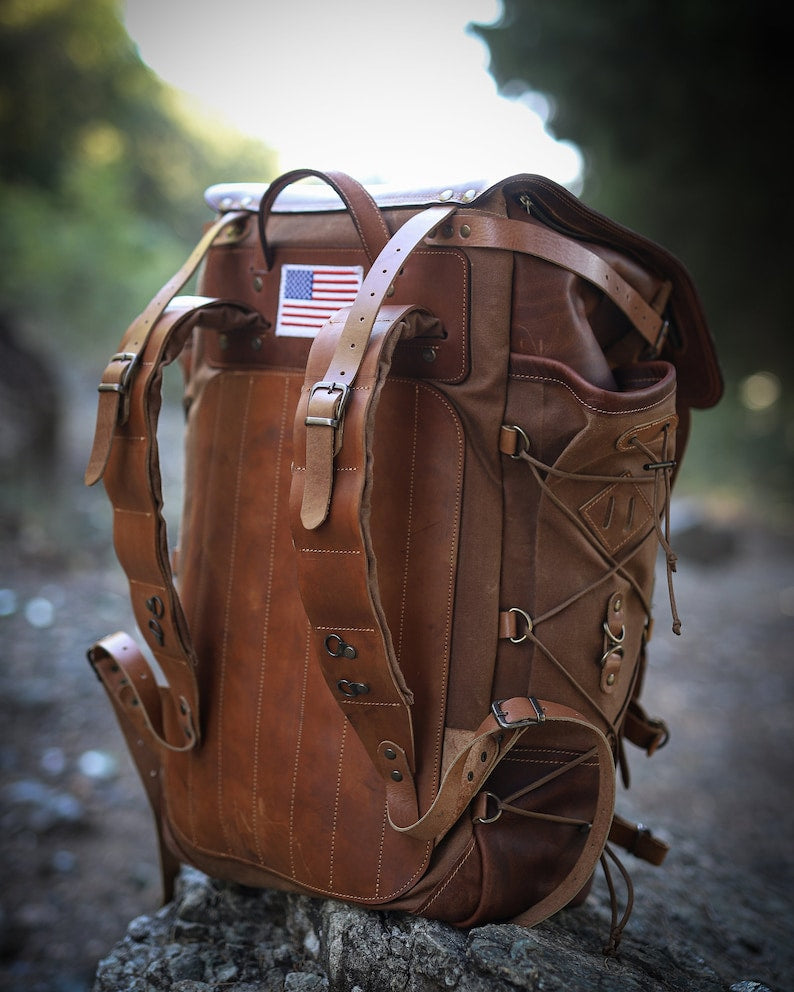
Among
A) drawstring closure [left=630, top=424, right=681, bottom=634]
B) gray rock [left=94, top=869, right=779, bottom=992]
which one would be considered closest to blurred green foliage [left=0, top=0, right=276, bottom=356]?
gray rock [left=94, top=869, right=779, bottom=992]

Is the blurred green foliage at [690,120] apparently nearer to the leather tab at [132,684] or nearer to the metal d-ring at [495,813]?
the leather tab at [132,684]

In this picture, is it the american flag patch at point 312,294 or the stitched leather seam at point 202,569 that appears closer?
the american flag patch at point 312,294

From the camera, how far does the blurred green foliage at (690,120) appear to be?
3.66 m

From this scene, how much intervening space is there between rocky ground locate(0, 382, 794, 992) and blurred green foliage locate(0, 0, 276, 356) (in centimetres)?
114

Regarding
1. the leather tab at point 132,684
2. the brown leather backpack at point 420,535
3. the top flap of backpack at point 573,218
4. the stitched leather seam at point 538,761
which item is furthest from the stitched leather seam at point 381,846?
the top flap of backpack at point 573,218

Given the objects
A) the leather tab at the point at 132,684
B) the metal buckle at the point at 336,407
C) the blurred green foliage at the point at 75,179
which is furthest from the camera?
the blurred green foliage at the point at 75,179

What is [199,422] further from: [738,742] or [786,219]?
[786,219]

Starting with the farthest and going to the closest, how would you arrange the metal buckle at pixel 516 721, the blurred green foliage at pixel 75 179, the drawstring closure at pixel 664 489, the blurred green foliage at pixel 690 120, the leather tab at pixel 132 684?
1. the blurred green foliage at pixel 75 179
2. the blurred green foliage at pixel 690 120
3. the leather tab at pixel 132 684
4. the drawstring closure at pixel 664 489
5. the metal buckle at pixel 516 721

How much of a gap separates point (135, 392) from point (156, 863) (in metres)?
1.97

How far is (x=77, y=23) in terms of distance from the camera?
6.09 m

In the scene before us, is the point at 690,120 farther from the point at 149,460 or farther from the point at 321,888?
the point at 321,888

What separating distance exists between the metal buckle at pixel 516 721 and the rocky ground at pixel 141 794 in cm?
36

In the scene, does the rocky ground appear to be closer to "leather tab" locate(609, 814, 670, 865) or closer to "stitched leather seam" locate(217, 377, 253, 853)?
"leather tab" locate(609, 814, 670, 865)

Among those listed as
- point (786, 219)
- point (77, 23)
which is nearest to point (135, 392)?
point (786, 219)
